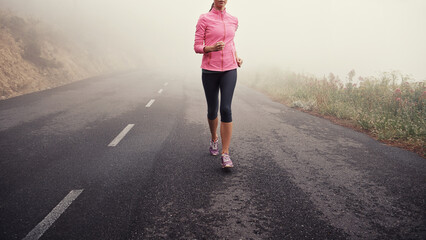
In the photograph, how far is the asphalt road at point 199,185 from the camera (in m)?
2.24

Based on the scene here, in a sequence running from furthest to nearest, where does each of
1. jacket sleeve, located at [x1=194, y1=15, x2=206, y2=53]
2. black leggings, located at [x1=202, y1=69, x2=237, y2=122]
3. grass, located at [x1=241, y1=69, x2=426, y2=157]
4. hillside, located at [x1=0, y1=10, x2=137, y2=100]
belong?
hillside, located at [x1=0, y1=10, x2=137, y2=100], grass, located at [x1=241, y1=69, x2=426, y2=157], black leggings, located at [x1=202, y1=69, x2=237, y2=122], jacket sleeve, located at [x1=194, y1=15, x2=206, y2=53]

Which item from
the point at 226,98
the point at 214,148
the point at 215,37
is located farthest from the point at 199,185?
the point at 215,37

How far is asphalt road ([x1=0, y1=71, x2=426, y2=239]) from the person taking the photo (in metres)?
2.24

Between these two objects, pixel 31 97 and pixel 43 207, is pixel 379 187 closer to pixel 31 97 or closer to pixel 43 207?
pixel 43 207

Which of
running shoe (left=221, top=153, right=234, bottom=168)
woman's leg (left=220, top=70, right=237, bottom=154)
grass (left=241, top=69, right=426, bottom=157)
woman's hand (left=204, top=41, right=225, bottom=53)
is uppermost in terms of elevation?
woman's hand (left=204, top=41, right=225, bottom=53)

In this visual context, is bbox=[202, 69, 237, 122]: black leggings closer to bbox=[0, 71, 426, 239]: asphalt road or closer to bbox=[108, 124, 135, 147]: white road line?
bbox=[0, 71, 426, 239]: asphalt road

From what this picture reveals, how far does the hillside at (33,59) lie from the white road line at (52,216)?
8.54 m

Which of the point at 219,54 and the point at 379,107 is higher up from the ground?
the point at 219,54

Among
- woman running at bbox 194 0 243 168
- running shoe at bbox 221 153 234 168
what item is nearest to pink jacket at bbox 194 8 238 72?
woman running at bbox 194 0 243 168

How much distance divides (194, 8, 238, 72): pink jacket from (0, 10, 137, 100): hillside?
29.9ft

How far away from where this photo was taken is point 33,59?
41.2 feet

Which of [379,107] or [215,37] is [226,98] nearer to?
[215,37]

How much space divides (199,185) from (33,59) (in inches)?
543

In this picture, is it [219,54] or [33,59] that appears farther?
[33,59]
